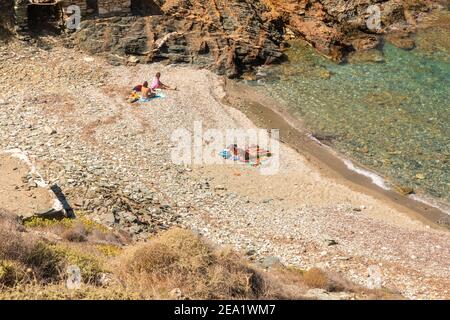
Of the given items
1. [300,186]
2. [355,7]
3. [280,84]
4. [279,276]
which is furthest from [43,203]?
[355,7]

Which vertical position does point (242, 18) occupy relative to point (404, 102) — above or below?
above

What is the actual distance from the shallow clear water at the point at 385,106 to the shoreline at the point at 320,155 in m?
0.87

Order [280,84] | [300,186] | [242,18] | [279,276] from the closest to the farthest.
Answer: [279,276] → [300,186] → [280,84] → [242,18]

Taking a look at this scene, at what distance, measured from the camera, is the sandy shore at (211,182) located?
18.4 m

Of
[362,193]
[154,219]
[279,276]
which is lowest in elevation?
[362,193]

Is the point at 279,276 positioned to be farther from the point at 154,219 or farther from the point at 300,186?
the point at 300,186

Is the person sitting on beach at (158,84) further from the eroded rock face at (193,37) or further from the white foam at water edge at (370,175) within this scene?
the white foam at water edge at (370,175)

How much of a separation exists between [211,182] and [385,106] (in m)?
15.1

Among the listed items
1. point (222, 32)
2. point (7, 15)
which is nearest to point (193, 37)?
point (222, 32)

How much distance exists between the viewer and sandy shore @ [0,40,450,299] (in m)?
18.4

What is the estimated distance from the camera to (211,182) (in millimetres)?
22844

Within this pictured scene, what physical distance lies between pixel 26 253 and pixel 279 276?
6849 mm

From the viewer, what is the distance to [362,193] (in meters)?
23.7

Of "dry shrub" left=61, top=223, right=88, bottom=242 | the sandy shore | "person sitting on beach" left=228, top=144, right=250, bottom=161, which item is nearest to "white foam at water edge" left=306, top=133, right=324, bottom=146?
the sandy shore
